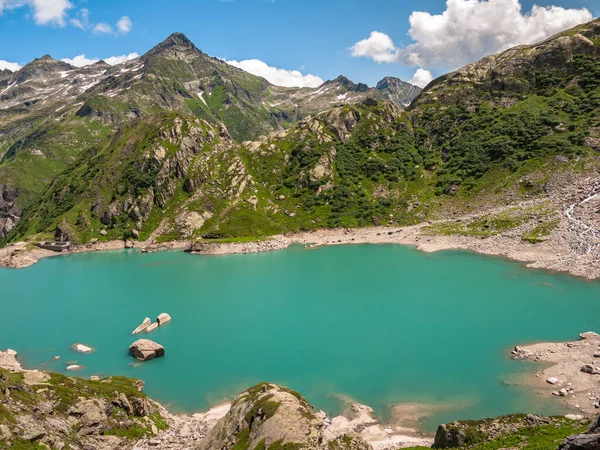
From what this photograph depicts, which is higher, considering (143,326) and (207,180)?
(207,180)

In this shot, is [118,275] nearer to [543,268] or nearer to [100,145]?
[543,268]

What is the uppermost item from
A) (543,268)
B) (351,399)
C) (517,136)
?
(517,136)

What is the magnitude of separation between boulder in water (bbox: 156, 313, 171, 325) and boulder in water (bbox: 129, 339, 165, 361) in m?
9.96

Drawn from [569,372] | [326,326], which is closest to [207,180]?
[326,326]

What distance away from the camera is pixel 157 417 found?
2956 cm

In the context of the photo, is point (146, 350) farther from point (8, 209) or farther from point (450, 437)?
point (8, 209)

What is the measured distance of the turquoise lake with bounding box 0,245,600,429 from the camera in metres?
34.7

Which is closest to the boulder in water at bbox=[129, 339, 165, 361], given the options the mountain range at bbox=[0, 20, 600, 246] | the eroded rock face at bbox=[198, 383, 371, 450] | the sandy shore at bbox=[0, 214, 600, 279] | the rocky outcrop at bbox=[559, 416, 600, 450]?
the eroded rock face at bbox=[198, 383, 371, 450]

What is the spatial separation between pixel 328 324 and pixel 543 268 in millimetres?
43858

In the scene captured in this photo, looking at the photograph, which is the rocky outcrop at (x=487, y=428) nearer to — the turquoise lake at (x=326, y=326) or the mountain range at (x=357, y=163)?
the turquoise lake at (x=326, y=326)

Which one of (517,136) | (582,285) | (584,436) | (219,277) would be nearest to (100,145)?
(219,277)

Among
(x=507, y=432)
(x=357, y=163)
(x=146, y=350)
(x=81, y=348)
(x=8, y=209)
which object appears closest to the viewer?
(x=507, y=432)

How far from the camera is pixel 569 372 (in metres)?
32.9

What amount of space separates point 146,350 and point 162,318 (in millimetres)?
11745
